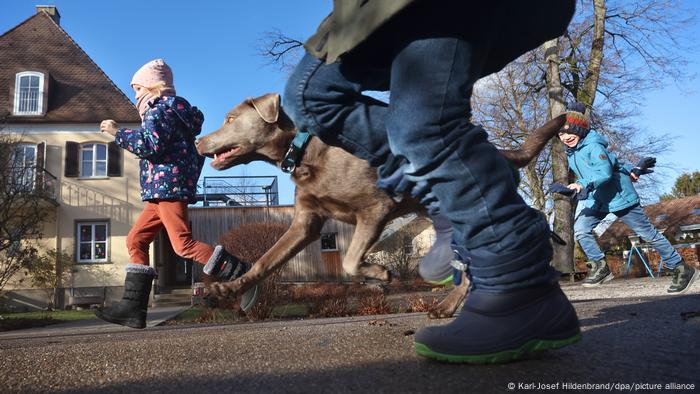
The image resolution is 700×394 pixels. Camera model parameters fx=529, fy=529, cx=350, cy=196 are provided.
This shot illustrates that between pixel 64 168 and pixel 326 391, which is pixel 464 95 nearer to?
pixel 326 391

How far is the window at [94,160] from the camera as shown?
19250 mm

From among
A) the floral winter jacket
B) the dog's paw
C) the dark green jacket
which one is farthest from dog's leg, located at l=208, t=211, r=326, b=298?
the dark green jacket

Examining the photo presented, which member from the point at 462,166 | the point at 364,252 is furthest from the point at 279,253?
the point at 462,166

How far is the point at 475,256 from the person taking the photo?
55.2 inches

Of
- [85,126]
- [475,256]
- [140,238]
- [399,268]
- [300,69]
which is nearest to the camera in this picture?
[475,256]

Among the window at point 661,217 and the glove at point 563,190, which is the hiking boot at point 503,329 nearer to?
the glove at point 563,190

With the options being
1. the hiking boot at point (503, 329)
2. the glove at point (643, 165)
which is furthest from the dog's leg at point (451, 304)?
the glove at point (643, 165)

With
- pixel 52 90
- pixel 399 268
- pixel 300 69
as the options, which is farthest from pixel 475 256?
pixel 52 90

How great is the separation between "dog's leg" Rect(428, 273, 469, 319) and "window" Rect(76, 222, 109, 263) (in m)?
18.1

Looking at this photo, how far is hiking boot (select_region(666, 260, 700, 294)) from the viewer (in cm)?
498

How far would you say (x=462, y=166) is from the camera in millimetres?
1397

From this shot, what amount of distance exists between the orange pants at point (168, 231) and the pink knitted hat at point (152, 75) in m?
1.02

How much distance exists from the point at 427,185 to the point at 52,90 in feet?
71.0

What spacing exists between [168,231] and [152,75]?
132cm
